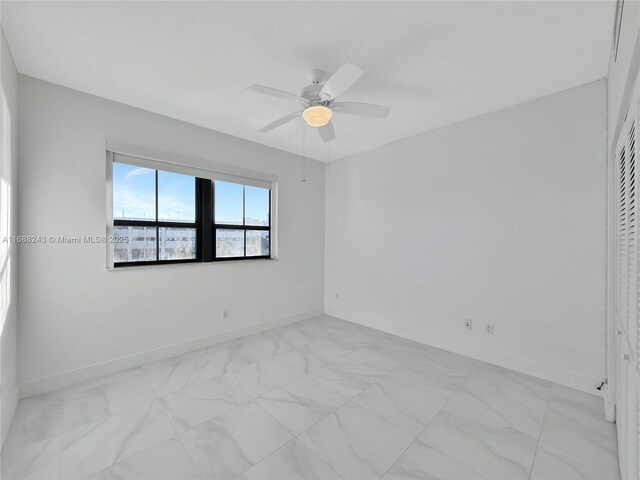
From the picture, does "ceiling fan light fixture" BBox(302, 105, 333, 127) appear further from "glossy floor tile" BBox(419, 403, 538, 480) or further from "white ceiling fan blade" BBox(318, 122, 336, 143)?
"glossy floor tile" BBox(419, 403, 538, 480)

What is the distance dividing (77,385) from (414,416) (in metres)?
2.87

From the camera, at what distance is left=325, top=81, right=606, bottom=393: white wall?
7.91 ft

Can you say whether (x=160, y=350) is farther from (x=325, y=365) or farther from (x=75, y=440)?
(x=325, y=365)

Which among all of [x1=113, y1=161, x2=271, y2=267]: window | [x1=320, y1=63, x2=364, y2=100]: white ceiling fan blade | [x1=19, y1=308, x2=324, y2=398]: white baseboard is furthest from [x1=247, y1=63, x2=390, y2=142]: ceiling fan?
[x1=19, y1=308, x2=324, y2=398]: white baseboard

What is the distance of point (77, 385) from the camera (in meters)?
2.45

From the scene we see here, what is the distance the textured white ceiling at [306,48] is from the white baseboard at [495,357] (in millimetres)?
2533

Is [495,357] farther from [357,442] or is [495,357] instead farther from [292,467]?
[292,467]

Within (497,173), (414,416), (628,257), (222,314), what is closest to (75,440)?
(222,314)

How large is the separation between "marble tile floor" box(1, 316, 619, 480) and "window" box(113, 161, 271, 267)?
1.22 metres

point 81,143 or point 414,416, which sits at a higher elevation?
point 81,143

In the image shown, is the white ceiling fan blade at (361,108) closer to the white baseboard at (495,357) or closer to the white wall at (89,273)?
the white wall at (89,273)

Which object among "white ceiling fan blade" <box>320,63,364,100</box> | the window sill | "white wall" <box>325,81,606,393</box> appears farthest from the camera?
the window sill

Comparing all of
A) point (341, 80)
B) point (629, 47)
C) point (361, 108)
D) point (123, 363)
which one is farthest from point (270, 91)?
point (123, 363)

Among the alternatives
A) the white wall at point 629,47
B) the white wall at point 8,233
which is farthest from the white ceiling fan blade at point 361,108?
the white wall at point 8,233
